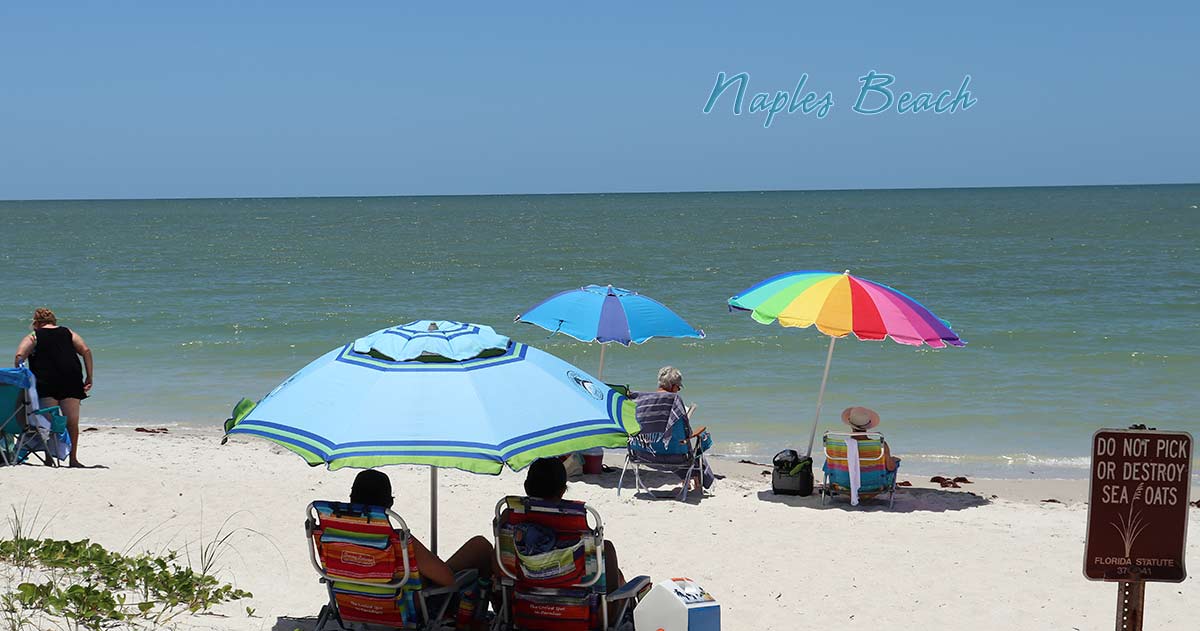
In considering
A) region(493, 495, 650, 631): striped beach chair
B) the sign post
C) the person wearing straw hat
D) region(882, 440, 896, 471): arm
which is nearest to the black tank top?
region(493, 495, 650, 631): striped beach chair

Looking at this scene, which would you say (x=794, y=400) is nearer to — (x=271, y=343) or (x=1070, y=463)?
(x=1070, y=463)

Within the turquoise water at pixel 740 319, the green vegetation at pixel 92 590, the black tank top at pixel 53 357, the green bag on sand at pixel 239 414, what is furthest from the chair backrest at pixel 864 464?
the black tank top at pixel 53 357

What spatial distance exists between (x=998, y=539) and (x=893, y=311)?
5.87 feet

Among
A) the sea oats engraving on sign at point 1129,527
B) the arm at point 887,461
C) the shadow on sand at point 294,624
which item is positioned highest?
the sea oats engraving on sign at point 1129,527

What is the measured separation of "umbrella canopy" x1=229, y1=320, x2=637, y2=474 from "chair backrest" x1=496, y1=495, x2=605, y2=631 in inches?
20.3

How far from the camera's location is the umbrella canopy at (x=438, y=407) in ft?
13.8

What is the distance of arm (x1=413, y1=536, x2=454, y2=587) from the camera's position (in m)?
4.96

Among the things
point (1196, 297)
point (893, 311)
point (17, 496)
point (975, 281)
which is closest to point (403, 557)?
point (17, 496)

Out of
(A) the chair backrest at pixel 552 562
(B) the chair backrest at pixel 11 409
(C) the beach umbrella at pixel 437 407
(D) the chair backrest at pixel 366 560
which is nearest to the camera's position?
(C) the beach umbrella at pixel 437 407

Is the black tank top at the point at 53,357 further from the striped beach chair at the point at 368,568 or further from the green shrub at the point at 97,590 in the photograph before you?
the striped beach chair at the point at 368,568

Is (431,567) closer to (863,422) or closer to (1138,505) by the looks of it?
(1138,505)

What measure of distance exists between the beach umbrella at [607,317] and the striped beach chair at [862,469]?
1.36 metres

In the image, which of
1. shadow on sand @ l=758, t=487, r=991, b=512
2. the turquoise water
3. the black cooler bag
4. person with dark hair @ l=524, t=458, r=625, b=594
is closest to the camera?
person with dark hair @ l=524, t=458, r=625, b=594

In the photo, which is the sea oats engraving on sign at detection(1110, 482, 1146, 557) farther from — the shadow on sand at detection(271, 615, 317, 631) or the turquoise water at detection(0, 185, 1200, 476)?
the turquoise water at detection(0, 185, 1200, 476)
